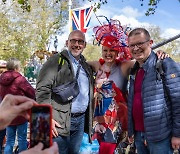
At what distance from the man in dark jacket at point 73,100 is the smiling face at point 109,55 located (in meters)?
0.22

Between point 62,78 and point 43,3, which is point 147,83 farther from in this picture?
point 43,3

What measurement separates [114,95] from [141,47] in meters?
0.67

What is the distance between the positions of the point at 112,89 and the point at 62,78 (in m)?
0.61

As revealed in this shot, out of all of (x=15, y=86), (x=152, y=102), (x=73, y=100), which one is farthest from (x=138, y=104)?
(x=15, y=86)

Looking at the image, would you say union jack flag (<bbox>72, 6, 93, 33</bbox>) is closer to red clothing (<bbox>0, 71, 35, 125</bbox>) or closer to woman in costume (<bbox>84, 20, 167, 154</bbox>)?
red clothing (<bbox>0, 71, 35, 125</bbox>)

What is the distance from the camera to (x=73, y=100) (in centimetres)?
314

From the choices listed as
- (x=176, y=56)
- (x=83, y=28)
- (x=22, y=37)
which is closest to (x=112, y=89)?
(x=83, y=28)

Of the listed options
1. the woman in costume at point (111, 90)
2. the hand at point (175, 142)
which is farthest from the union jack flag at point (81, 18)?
the hand at point (175, 142)

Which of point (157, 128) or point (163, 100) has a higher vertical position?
point (163, 100)

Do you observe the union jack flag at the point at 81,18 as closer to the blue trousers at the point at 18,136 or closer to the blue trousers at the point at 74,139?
the blue trousers at the point at 18,136

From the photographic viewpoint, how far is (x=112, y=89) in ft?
11.0

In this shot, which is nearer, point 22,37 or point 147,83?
point 147,83

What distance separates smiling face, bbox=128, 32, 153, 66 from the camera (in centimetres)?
299

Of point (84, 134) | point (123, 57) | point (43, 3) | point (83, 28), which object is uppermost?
point (43, 3)
